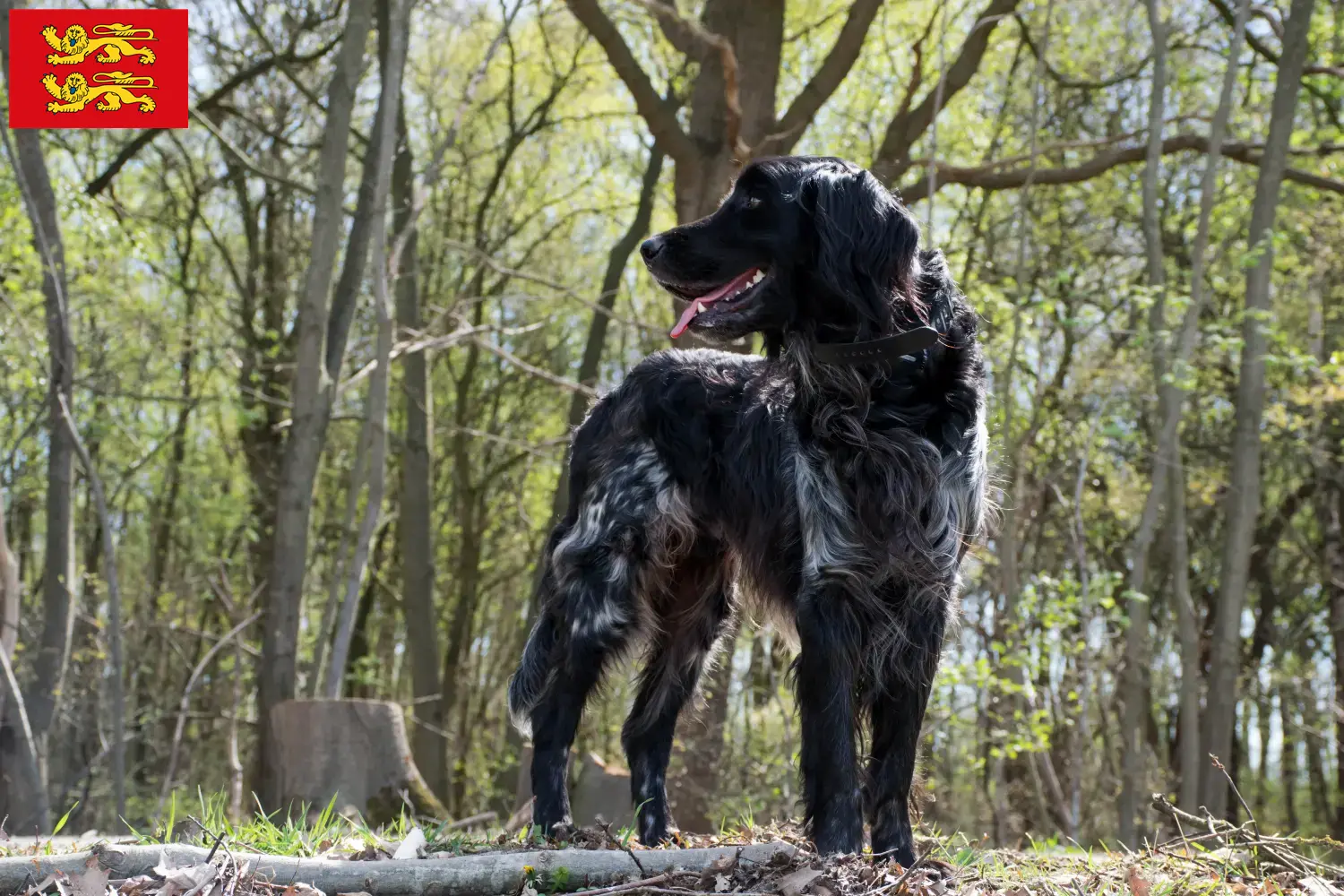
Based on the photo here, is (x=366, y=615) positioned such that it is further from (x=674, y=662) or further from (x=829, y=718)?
(x=829, y=718)

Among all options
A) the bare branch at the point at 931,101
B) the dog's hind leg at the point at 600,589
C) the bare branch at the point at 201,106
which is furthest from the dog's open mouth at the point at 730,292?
the bare branch at the point at 201,106

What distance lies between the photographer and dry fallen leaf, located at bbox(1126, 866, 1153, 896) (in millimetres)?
3070

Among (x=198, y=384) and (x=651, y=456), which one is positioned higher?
(x=198, y=384)

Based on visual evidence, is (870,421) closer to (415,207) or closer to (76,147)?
(415,207)

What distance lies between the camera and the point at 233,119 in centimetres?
1449

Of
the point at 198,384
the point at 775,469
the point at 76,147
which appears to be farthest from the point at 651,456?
the point at 198,384

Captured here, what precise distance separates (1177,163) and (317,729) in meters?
12.0

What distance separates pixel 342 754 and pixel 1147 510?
220 inches

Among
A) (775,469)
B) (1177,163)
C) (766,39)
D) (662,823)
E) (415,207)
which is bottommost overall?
(662,823)

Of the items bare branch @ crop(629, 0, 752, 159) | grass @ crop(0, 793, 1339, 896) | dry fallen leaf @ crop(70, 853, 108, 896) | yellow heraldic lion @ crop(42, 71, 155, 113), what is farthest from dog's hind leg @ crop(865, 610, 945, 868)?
yellow heraldic lion @ crop(42, 71, 155, 113)

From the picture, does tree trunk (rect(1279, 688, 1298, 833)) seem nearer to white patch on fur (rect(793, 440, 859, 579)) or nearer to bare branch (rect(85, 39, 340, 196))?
bare branch (rect(85, 39, 340, 196))

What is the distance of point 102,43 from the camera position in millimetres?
8016

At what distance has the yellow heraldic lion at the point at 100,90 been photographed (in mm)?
8070

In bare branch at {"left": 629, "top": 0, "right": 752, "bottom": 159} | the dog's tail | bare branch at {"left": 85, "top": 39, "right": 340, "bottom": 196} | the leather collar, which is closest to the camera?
the leather collar
